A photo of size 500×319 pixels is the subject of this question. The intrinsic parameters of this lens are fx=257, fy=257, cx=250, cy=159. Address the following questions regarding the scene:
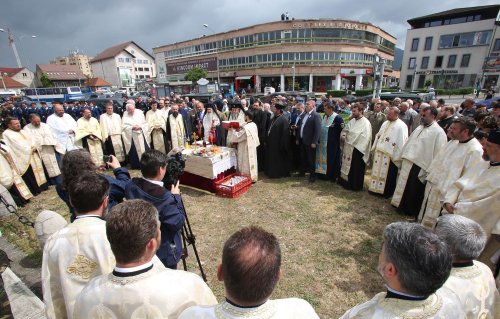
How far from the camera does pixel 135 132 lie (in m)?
8.05

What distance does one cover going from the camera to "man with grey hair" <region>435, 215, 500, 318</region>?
153 centimetres

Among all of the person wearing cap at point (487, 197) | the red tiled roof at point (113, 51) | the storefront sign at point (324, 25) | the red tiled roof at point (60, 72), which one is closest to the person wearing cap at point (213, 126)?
the person wearing cap at point (487, 197)

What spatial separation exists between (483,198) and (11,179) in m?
8.29

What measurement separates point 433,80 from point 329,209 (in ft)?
166

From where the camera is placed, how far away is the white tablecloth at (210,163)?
5887mm

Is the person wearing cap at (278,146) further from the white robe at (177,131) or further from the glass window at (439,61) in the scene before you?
the glass window at (439,61)

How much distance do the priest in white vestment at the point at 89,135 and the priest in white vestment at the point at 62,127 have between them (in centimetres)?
16

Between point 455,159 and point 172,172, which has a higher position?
point 172,172

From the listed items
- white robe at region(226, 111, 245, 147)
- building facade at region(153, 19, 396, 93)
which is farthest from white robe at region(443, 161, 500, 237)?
building facade at region(153, 19, 396, 93)

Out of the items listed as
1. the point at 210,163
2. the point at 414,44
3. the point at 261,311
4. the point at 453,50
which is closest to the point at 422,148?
the point at 210,163

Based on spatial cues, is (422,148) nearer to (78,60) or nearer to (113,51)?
(113,51)

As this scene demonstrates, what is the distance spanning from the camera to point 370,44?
46.2m

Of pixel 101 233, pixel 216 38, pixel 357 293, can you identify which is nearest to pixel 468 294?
pixel 357 293

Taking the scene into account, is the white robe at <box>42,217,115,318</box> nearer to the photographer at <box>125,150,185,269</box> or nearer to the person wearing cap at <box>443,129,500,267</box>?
the photographer at <box>125,150,185,269</box>
